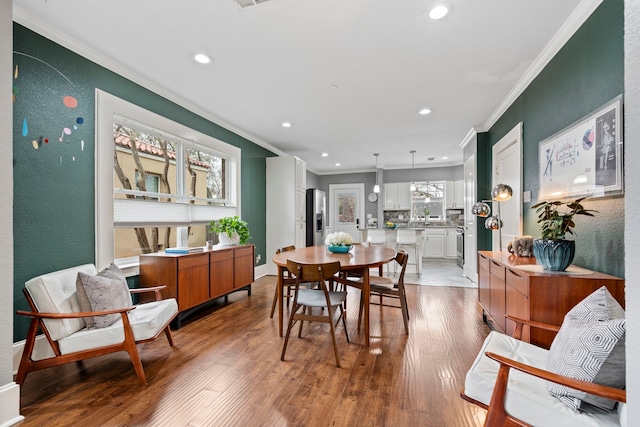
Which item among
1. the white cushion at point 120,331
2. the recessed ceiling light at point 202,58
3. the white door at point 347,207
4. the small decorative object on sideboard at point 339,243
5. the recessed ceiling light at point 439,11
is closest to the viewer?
the white cushion at point 120,331

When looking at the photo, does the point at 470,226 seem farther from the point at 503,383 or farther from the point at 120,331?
the point at 120,331

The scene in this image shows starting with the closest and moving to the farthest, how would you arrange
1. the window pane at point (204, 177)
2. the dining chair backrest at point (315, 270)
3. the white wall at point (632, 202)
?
the white wall at point (632, 202), the dining chair backrest at point (315, 270), the window pane at point (204, 177)

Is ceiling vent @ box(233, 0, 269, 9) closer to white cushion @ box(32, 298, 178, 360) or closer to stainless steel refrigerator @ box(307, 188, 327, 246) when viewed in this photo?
white cushion @ box(32, 298, 178, 360)

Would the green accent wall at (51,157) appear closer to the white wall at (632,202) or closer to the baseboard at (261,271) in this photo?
the baseboard at (261,271)

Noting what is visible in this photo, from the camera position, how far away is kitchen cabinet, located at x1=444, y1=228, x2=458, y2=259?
7820mm

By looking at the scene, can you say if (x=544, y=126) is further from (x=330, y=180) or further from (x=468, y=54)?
(x=330, y=180)

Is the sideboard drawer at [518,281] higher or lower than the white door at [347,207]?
lower

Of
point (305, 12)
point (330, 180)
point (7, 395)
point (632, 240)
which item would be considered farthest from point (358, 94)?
Answer: point (330, 180)

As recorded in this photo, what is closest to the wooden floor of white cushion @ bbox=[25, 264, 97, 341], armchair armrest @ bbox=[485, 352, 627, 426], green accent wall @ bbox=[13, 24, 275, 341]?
white cushion @ bbox=[25, 264, 97, 341]

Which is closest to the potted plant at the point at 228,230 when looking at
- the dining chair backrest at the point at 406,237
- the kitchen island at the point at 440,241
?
the dining chair backrest at the point at 406,237

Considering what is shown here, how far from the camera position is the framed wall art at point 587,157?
1746mm

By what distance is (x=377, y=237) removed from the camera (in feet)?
19.2

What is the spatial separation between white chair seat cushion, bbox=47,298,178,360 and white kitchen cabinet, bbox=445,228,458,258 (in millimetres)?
7279

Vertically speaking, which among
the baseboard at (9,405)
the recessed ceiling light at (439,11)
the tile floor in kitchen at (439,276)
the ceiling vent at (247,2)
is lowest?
the tile floor in kitchen at (439,276)
